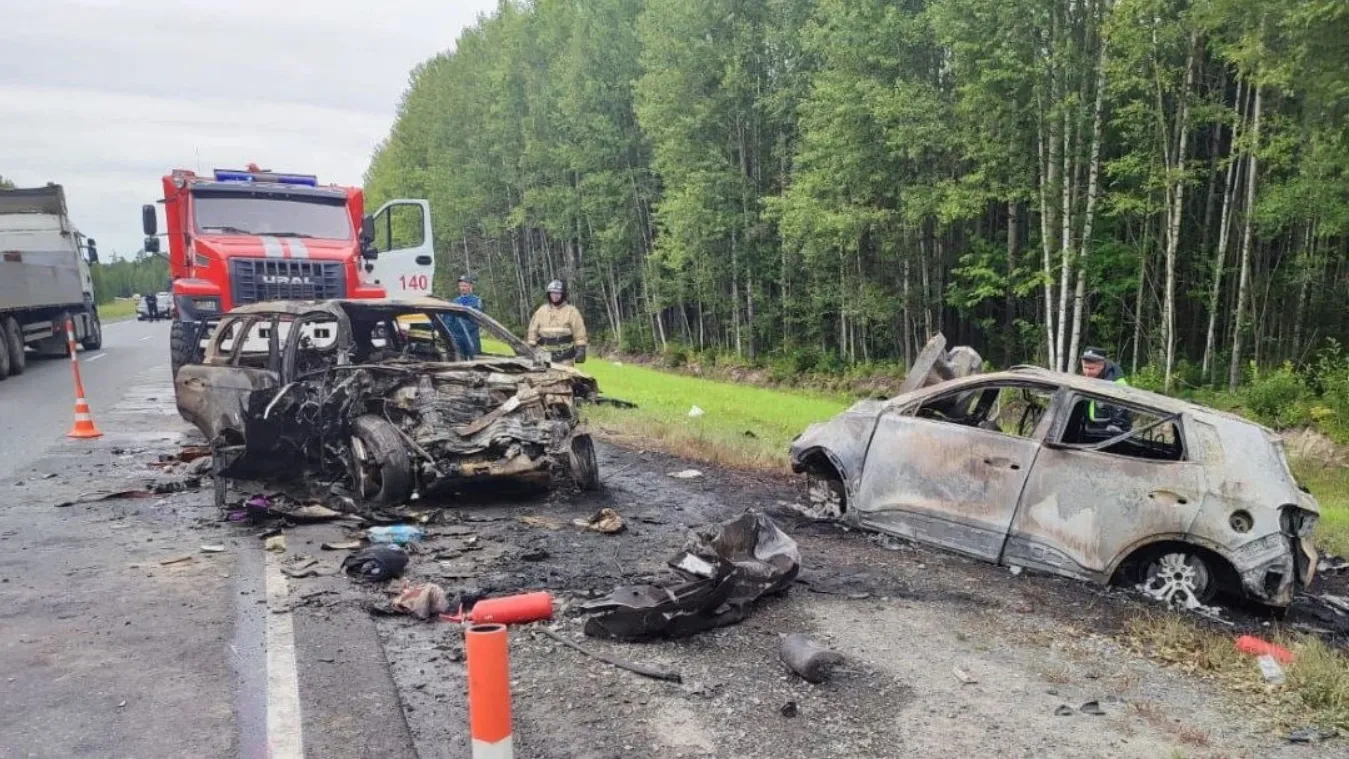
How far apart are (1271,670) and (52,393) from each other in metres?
16.3

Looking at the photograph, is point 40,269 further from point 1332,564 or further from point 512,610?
point 1332,564

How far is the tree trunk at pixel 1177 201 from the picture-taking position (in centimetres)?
1450

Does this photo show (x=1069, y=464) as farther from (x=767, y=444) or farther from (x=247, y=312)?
(x=247, y=312)

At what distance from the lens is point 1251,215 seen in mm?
13992

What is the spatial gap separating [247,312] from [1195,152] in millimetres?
17257

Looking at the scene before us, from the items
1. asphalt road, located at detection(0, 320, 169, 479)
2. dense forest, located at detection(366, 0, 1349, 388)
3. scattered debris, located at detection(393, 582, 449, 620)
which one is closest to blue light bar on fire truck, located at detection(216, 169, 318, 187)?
asphalt road, located at detection(0, 320, 169, 479)

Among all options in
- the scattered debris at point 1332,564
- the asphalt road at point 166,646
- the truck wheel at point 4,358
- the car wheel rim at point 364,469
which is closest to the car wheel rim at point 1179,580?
the scattered debris at point 1332,564

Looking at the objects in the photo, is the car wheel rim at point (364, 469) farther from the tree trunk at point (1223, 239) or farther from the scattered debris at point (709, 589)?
the tree trunk at point (1223, 239)

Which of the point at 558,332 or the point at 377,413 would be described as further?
the point at 558,332

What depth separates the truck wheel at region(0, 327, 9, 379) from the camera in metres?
15.9

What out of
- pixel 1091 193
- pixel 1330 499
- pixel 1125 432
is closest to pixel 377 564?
pixel 1125 432

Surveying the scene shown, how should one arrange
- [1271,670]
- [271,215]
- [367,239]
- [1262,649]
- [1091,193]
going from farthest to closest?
[1091,193] < [367,239] < [271,215] < [1262,649] < [1271,670]

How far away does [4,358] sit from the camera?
16000mm

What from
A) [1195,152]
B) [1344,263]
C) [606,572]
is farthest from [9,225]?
[1344,263]
